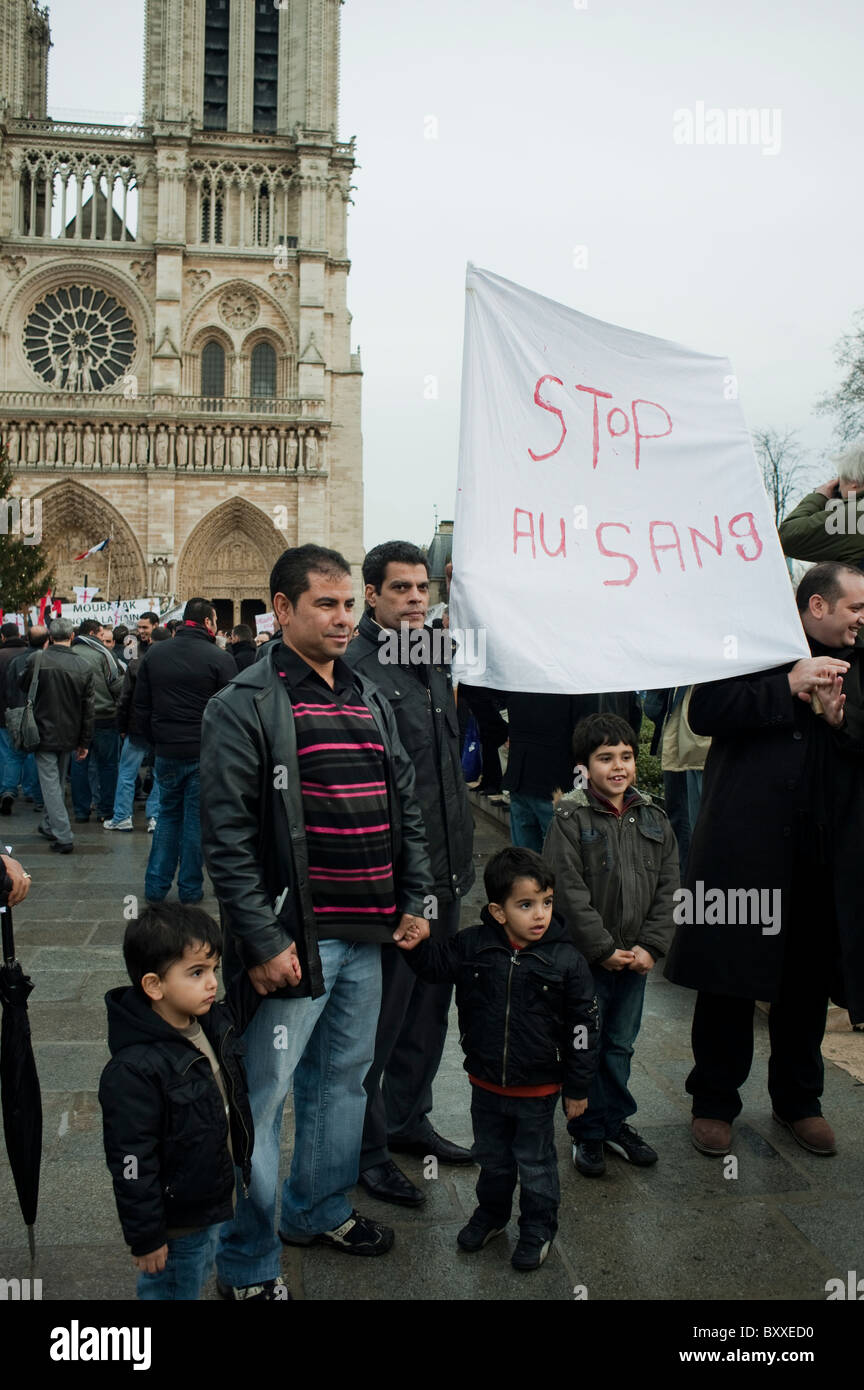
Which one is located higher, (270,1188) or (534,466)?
(534,466)

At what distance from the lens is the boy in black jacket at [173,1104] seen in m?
2.25

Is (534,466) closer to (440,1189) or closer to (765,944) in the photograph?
(765,944)

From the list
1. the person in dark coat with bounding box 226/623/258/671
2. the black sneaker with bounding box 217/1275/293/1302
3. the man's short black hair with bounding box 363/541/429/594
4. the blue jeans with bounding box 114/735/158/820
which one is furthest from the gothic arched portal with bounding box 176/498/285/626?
the black sneaker with bounding box 217/1275/293/1302

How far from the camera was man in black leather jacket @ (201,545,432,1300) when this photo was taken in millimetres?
2656

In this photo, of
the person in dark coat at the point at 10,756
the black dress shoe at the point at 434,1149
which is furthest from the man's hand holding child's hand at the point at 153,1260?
the person in dark coat at the point at 10,756

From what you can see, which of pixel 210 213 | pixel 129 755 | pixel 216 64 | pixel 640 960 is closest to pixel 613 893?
pixel 640 960

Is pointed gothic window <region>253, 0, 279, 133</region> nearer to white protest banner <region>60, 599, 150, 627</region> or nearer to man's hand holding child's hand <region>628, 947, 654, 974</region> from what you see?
white protest banner <region>60, 599, 150, 627</region>

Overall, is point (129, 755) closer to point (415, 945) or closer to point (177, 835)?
point (177, 835)

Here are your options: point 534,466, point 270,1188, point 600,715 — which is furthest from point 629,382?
point 270,1188

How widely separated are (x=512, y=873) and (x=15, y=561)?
30.1m

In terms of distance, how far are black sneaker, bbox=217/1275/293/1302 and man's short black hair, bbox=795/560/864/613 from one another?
2496mm

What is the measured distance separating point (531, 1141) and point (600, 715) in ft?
4.37

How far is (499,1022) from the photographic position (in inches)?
114
